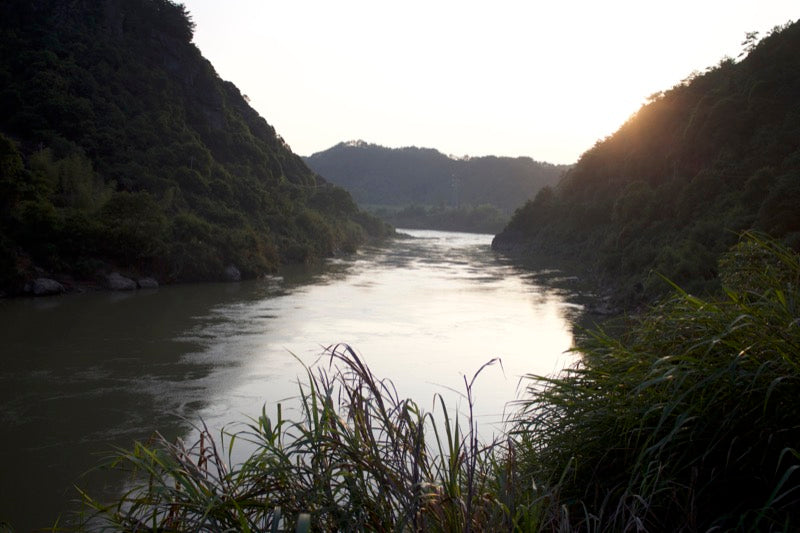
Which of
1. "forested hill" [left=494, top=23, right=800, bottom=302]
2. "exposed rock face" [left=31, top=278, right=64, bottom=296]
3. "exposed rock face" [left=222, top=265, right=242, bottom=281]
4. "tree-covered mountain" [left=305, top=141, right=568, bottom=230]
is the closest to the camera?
"forested hill" [left=494, top=23, right=800, bottom=302]

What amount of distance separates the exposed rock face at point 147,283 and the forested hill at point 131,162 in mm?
728

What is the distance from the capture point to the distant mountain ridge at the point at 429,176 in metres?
137

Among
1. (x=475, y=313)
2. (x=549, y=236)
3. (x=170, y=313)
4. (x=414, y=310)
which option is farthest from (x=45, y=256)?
(x=549, y=236)

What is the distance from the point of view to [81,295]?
73.7 ft

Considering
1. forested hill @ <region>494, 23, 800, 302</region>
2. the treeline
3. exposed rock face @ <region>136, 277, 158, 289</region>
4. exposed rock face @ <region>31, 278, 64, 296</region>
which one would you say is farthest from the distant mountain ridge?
exposed rock face @ <region>31, 278, 64, 296</region>

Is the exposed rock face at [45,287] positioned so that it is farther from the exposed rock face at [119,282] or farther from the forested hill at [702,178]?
the forested hill at [702,178]

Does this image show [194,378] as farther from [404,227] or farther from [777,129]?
[404,227]

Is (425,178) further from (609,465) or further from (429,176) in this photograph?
(609,465)

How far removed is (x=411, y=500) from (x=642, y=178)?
41.6 meters

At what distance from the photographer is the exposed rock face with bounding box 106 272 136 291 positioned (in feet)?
78.9

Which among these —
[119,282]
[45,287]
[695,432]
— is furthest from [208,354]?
[695,432]

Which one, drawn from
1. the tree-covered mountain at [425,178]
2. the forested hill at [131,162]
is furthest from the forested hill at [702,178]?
the tree-covered mountain at [425,178]

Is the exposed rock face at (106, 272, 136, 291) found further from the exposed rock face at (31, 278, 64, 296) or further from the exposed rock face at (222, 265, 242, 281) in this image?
the exposed rock face at (222, 265, 242, 281)

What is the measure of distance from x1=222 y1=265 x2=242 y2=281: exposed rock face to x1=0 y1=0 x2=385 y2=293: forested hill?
288mm
